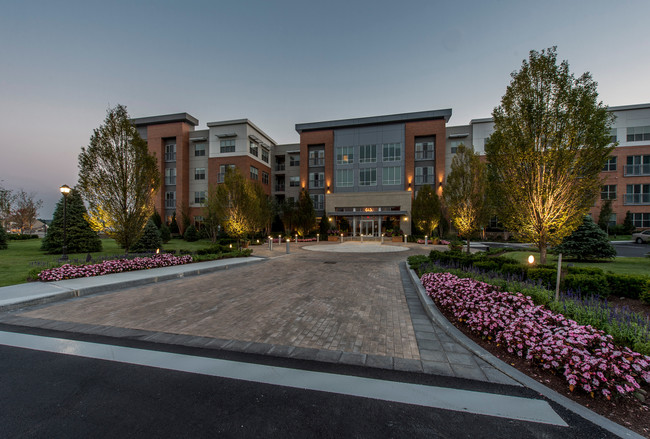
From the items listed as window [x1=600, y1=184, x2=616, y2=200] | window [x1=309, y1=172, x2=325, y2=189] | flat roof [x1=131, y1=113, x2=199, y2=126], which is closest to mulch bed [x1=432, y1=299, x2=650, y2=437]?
window [x1=309, y1=172, x2=325, y2=189]

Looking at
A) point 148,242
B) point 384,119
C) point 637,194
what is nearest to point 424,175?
point 384,119

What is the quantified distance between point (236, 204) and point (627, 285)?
68.4 ft

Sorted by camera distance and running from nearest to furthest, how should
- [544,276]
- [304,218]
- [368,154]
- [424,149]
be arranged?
[544,276], [304,218], [424,149], [368,154]

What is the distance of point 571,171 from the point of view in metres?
8.13

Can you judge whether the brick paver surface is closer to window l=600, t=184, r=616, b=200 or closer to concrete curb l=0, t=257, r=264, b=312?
concrete curb l=0, t=257, r=264, b=312

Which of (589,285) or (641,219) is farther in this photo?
(641,219)

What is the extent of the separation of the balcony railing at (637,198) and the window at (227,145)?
180ft

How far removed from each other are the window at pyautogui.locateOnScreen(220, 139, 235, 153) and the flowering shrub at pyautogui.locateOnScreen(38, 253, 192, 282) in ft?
94.8

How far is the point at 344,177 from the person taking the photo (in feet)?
130

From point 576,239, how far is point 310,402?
1547cm

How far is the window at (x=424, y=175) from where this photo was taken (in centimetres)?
3678

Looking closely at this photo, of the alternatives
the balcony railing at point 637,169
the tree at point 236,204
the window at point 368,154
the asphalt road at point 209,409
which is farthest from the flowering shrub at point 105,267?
the balcony railing at point 637,169

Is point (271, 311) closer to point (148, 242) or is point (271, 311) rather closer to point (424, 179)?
point (148, 242)

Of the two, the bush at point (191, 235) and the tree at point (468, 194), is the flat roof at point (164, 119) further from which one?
the tree at point (468, 194)
